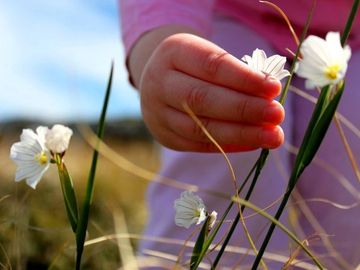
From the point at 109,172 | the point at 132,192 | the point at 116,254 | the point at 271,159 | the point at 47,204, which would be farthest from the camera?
the point at 109,172

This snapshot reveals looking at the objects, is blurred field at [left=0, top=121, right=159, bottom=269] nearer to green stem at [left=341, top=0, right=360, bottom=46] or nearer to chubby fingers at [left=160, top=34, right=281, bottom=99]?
chubby fingers at [left=160, top=34, right=281, bottom=99]

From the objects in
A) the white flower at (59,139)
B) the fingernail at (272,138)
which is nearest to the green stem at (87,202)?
the white flower at (59,139)

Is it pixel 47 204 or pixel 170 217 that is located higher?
pixel 170 217

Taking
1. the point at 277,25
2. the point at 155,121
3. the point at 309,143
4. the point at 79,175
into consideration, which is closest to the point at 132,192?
the point at 79,175

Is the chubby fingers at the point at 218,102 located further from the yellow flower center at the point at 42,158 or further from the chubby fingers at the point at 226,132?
the yellow flower center at the point at 42,158

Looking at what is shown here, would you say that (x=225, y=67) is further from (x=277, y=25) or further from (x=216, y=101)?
(x=277, y=25)

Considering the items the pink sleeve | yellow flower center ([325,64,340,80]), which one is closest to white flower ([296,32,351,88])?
yellow flower center ([325,64,340,80])
